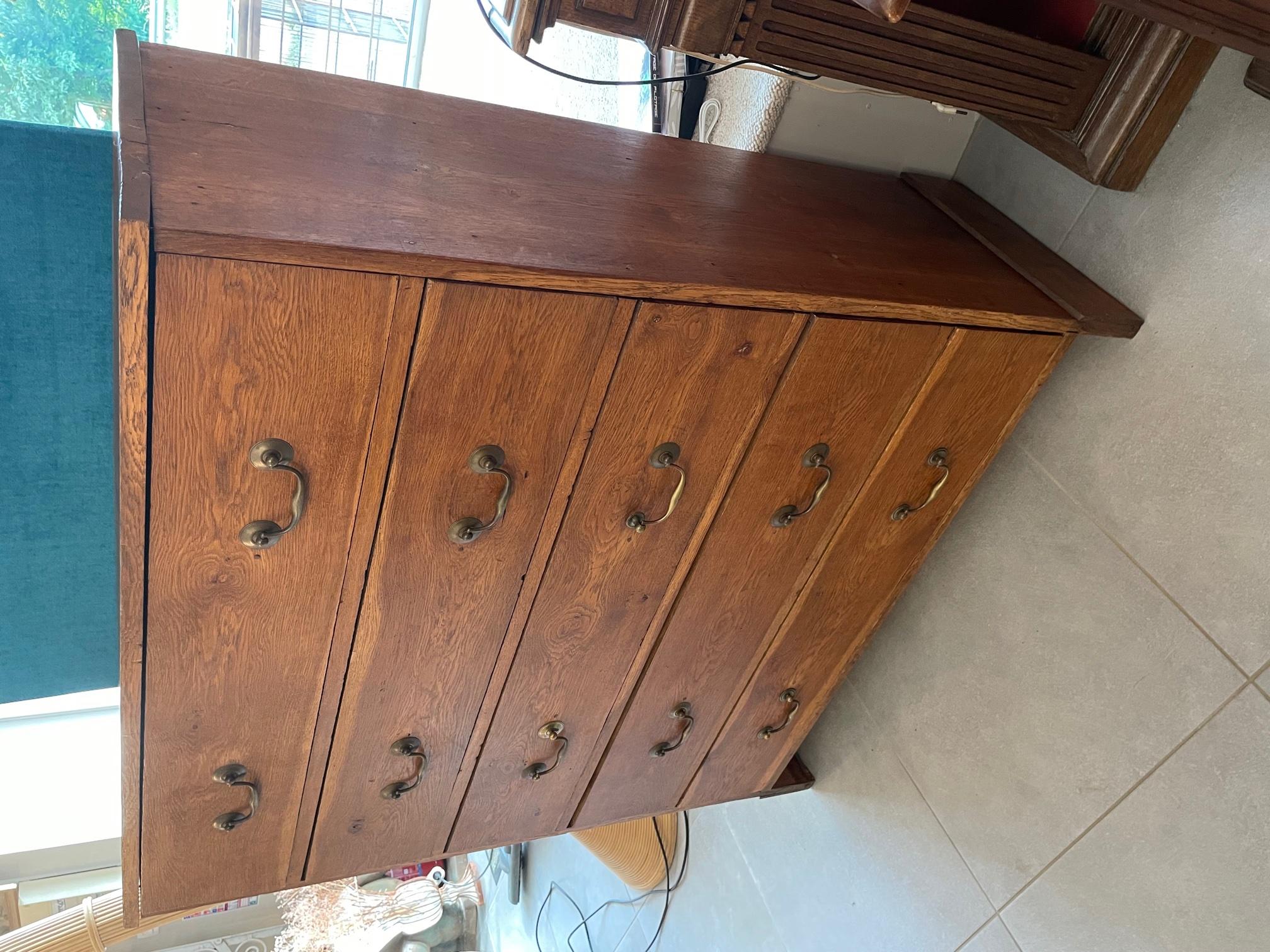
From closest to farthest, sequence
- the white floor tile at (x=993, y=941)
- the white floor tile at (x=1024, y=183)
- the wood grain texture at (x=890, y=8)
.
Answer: the wood grain texture at (x=890, y=8) → the white floor tile at (x=1024, y=183) → the white floor tile at (x=993, y=941)

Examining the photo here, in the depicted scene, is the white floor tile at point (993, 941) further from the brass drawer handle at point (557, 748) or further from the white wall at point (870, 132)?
the white wall at point (870, 132)

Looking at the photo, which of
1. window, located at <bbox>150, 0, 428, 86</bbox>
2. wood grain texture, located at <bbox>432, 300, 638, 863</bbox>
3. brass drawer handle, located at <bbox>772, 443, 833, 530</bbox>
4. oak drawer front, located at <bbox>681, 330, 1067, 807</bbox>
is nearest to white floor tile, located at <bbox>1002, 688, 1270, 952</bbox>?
oak drawer front, located at <bbox>681, 330, 1067, 807</bbox>

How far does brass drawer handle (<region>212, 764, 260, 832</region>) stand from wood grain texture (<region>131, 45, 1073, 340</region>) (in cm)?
68

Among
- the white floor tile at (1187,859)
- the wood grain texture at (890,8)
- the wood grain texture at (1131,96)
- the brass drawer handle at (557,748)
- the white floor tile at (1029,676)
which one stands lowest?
the white floor tile at (1187,859)

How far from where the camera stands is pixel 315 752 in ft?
3.60

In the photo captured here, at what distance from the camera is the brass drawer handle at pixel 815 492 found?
1.07 metres

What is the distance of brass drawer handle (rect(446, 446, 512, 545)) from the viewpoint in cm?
88

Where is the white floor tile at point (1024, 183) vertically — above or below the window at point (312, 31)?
below

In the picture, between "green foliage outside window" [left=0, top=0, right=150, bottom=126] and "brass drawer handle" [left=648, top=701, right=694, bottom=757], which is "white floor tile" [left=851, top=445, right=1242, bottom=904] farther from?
"green foliage outside window" [left=0, top=0, right=150, bottom=126]

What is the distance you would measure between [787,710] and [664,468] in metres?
0.66

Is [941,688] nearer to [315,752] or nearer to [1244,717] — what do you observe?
[1244,717]

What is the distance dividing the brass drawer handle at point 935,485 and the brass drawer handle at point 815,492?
153 mm

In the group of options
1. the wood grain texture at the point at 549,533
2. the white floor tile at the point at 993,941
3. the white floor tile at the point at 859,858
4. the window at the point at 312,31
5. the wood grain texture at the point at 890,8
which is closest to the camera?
the wood grain texture at the point at 890,8

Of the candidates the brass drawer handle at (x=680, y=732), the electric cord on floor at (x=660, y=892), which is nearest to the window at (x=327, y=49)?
the brass drawer handle at (x=680, y=732)
